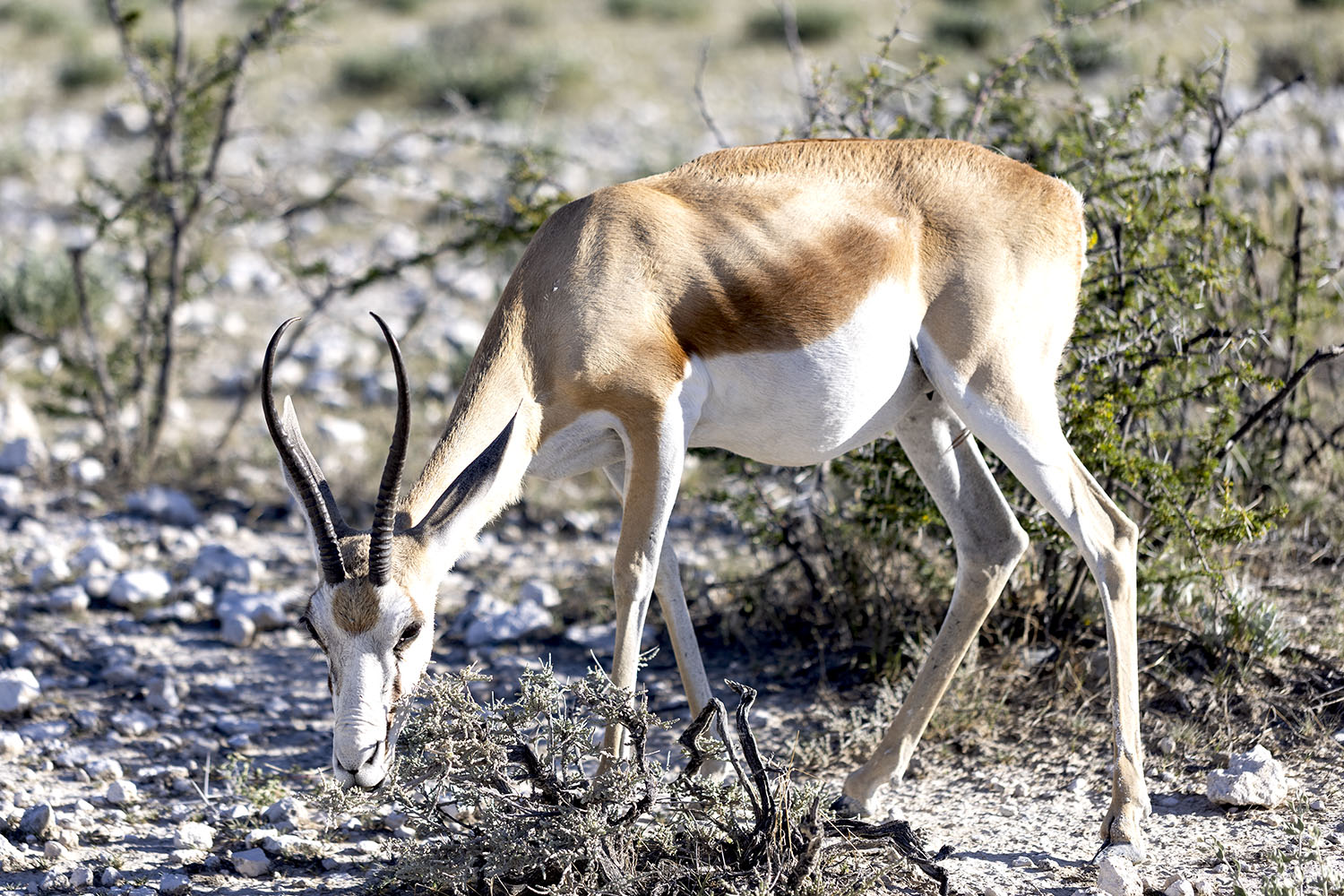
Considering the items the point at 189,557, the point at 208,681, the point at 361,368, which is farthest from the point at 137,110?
the point at 208,681

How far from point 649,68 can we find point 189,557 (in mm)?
14187

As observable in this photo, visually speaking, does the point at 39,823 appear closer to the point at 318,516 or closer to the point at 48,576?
the point at 318,516

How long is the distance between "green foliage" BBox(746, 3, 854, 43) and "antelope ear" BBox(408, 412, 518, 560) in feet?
59.5

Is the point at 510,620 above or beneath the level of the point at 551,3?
beneath

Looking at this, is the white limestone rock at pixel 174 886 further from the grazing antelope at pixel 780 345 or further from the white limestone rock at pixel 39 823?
the grazing antelope at pixel 780 345

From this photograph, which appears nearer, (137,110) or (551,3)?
(137,110)

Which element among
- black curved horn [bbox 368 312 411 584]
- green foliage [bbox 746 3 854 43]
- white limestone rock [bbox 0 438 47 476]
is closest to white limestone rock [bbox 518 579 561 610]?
black curved horn [bbox 368 312 411 584]

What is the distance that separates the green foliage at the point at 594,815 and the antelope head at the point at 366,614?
0.43ft

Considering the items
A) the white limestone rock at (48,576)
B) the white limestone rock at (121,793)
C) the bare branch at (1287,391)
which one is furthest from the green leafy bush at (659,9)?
the white limestone rock at (121,793)

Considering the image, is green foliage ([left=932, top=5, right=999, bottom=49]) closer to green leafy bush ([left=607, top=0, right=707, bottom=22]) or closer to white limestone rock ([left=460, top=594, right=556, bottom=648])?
green leafy bush ([left=607, top=0, right=707, bottom=22])

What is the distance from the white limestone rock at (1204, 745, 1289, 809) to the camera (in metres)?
4.87

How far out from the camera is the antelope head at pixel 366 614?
4.02 m

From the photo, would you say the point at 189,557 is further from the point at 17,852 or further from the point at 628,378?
the point at 628,378

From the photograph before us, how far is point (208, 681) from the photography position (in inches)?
257
